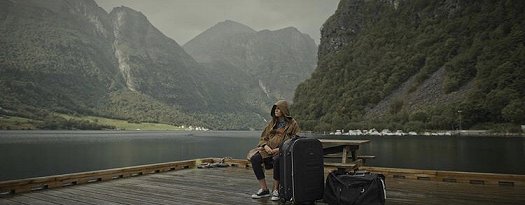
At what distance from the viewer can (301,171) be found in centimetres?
526

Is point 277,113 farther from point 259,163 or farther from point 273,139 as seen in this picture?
point 259,163

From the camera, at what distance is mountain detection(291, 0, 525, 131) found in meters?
96.2

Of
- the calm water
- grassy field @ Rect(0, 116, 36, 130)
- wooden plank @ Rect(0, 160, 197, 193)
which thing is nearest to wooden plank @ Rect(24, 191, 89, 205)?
wooden plank @ Rect(0, 160, 197, 193)

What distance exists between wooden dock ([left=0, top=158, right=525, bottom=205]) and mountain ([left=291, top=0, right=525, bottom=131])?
9192 centimetres

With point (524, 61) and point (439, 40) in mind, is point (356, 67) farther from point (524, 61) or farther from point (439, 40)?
point (524, 61)

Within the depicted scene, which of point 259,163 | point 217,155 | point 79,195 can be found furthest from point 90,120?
point 259,163

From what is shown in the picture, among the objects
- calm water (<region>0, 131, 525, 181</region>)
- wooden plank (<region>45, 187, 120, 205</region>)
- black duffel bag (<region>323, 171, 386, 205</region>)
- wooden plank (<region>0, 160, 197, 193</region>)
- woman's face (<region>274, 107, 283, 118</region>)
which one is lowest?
calm water (<region>0, 131, 525, 181</region>)

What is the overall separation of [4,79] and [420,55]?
632 feet

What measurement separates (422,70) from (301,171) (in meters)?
140

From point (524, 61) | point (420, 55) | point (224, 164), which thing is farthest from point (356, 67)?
point (224, 164)

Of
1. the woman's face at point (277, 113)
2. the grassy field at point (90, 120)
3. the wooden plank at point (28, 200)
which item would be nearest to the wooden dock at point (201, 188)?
the wooden plank at point (28, 200)

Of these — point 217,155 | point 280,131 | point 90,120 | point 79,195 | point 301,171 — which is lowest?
point 217,155

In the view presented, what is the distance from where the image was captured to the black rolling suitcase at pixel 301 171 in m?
5.24

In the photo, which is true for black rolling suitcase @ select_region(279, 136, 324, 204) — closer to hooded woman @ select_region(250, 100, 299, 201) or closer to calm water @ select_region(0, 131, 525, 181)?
hooded woman @ select_region(250, 100, 299, 201)
